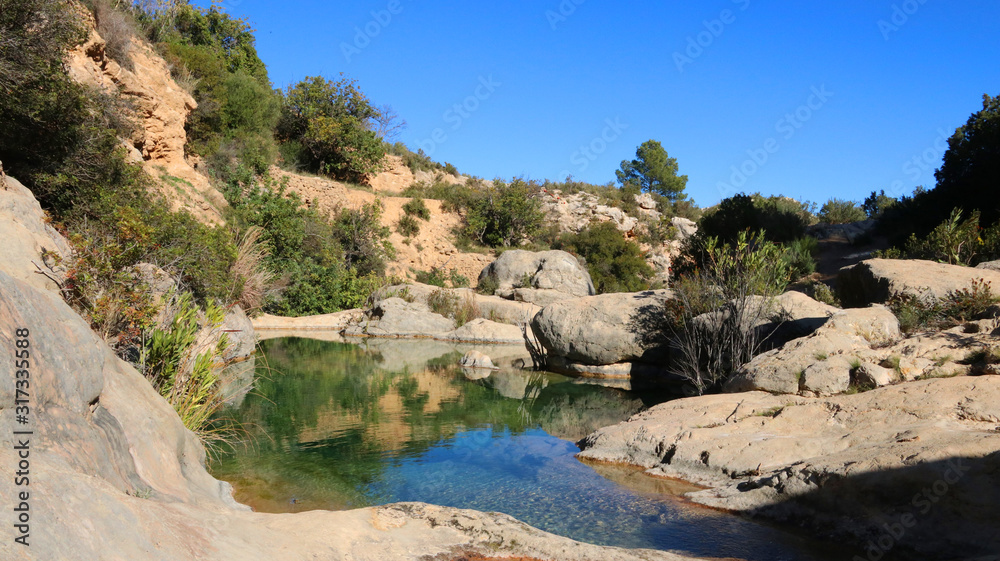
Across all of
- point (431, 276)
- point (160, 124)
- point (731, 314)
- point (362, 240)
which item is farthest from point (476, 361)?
point (431, 276)

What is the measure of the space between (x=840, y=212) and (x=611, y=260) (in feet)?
45.8

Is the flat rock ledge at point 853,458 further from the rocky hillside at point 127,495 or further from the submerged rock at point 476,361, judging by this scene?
the submerged rock at point 476,361

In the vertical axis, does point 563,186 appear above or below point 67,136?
above

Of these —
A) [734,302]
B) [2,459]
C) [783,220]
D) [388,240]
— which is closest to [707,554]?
[2,459]

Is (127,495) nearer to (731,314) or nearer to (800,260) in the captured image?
(731,314)

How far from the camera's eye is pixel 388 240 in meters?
31.3

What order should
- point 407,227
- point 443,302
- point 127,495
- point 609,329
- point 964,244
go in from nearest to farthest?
point 127,495 < point 609,329 < point 964,244 < point 443,302 < point 407,227

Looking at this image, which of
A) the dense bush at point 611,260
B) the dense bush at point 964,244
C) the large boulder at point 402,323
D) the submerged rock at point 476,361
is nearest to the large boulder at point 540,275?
the dense bush at point 611,260

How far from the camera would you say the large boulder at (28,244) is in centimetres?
728

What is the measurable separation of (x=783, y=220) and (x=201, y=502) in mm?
27548

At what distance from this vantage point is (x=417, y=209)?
3472cm

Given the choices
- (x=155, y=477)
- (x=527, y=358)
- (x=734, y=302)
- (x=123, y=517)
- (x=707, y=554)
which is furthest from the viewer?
(x=527, y=358)

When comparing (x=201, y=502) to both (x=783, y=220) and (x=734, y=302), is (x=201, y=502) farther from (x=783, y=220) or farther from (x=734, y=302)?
(x=783, y=220)

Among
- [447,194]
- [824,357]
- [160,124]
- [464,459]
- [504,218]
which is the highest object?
[447,194]
